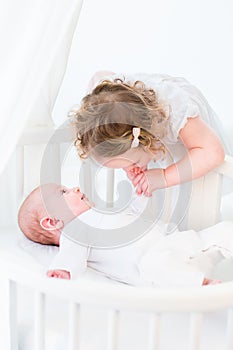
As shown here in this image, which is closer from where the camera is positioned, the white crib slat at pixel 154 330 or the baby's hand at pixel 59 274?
the white crib slat at pixel 154 330

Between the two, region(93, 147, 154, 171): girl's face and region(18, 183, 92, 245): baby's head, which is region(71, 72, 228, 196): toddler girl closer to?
region(93, 147, 154, 171): girl's face

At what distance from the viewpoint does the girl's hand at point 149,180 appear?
161cm

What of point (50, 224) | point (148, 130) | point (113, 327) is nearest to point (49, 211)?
point (50, 224)

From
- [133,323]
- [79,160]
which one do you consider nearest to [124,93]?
[79,160]

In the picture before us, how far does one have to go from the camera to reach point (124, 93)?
59.6 inches

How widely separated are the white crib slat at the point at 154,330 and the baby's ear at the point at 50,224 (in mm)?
524

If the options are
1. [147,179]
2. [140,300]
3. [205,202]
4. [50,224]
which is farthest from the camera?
[205,202]

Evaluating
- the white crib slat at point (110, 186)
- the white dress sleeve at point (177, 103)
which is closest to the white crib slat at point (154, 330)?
the white dress sleeve at point (177, 103)

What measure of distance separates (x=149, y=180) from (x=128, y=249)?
0.21 m

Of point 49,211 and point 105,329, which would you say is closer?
point 105,329

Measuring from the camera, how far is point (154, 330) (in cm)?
103

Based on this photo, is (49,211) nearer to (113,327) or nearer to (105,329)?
(105,329)

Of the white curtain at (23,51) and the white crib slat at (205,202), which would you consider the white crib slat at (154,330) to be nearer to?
the white curtain at (23,51)

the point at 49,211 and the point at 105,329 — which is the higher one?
the point at 49,211
